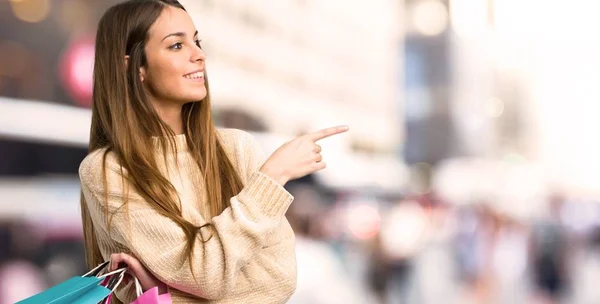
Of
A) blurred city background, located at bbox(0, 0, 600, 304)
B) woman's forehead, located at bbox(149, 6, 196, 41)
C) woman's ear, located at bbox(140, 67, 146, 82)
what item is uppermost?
woman's forehead, located at bbox(149, 6, 196, 41)

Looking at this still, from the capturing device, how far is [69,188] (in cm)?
404

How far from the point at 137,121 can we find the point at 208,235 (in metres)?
0.26

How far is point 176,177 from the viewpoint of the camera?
4.69 ft

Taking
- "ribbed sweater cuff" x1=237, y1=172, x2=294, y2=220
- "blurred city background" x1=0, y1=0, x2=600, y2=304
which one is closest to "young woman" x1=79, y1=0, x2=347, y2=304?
"ribbed sweater cuff" x1=237, y1=172, x2=294, y2=220

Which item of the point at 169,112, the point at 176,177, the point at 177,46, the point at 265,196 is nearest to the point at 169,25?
the point at 177,46

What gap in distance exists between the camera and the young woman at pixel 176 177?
4.25ft

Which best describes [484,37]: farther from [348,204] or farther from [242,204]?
[242,204]

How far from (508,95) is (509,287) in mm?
4429

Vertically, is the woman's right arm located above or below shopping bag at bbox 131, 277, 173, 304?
above

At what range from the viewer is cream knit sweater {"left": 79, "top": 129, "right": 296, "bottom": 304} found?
128 centimetres

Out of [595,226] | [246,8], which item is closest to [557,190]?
[595,226]

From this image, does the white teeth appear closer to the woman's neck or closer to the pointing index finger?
the woman's neck

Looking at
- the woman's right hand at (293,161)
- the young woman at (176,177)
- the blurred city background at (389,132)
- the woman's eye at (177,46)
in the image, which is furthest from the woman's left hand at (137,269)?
Result: the blurred city background at (389,132)

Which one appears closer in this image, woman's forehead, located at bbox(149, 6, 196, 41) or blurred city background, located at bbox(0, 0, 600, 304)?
woman's forehead, located at bbox(149, 6, 196, 41)
